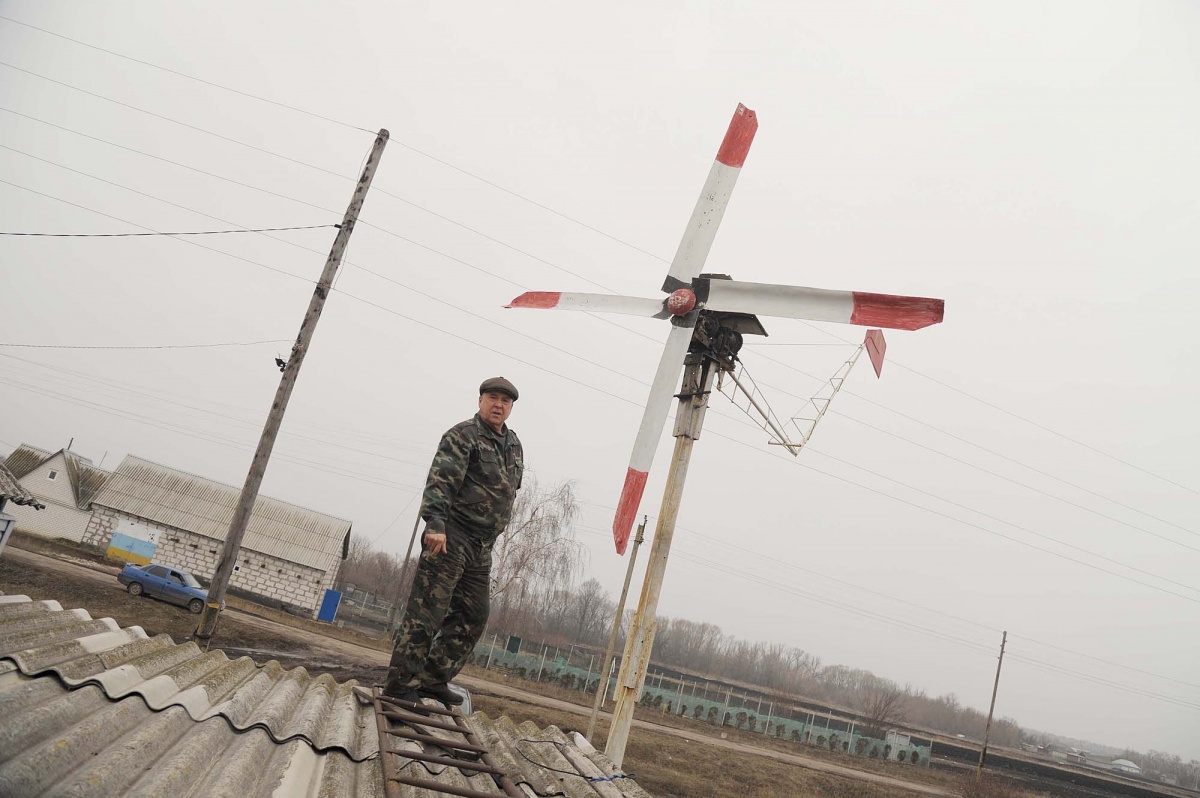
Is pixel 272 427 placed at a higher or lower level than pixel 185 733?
higher

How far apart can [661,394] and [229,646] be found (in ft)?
55.5

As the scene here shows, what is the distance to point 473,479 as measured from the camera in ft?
14.4

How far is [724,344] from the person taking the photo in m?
10.0

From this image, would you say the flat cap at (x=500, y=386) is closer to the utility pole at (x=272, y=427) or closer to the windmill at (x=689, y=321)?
the windmill at (x=689, y=321)

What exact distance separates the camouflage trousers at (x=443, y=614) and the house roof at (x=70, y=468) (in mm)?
51142

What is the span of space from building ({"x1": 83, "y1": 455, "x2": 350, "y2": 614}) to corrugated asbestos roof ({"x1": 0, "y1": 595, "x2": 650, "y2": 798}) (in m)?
37.4

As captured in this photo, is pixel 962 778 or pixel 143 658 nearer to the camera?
pixel 143 658

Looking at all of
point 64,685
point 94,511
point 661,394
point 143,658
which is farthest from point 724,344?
point 94,511

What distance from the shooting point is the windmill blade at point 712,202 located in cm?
1038

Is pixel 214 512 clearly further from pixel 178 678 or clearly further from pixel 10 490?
pixel 178 678

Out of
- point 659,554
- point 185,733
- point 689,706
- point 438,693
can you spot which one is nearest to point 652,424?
point 659,554

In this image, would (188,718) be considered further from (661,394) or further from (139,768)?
(661,394)

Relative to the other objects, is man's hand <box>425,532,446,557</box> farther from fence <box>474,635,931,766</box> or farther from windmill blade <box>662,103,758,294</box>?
fence <box>474,635,931,766</box>

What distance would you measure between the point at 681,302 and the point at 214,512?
39896mm
